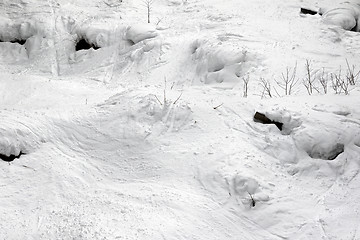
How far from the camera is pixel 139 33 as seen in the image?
481 inches

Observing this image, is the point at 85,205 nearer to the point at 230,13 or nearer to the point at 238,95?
the point at 238,95

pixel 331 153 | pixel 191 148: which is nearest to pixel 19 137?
pixel 191 148

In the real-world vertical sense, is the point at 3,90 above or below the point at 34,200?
below

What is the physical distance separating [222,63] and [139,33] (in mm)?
3508

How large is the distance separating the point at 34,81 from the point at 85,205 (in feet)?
21.1

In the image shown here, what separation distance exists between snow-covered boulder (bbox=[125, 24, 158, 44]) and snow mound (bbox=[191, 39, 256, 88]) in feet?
6.89

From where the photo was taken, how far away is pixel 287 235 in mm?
4926

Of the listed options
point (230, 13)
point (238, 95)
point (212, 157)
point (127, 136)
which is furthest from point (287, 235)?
point (230, 13)

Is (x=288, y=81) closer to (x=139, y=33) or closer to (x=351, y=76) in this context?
(x=351, y=76)

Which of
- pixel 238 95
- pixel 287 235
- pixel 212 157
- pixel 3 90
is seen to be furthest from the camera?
pixel 3 90

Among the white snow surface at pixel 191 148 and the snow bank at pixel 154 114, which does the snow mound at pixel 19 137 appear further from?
the snow bank at pixel 154 114

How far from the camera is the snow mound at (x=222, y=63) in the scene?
9.73 meters

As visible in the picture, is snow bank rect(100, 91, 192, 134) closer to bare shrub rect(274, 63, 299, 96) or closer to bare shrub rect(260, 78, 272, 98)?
bare shrub rect(260, 78, 272, 98)

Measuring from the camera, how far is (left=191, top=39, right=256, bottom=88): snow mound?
973 cm
